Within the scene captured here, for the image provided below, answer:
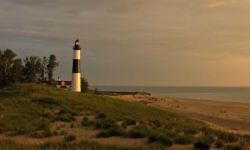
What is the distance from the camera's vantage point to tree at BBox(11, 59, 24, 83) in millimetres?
52981

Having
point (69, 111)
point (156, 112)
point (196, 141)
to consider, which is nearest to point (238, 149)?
point (196, 141)

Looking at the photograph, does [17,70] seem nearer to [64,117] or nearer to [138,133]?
[64,117]

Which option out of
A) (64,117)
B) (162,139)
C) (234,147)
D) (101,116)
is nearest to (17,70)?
(101,116)

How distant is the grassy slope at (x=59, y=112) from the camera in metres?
19.5

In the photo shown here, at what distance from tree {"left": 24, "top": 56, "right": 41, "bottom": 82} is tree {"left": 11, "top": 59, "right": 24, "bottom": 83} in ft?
4.64

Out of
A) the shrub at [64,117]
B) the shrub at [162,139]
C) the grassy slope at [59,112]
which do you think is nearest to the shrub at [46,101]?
the grassy slope at [59,112]

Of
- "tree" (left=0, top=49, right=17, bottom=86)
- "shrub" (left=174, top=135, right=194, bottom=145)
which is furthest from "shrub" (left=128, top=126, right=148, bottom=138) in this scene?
"tree" (left=0, top=49, right=17, bottom=86)

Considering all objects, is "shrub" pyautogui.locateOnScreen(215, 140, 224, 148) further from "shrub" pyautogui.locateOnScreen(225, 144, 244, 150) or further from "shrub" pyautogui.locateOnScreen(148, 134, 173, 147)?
"shrub" pyautogui.locateOnScreen(148, 134, 173, 147)

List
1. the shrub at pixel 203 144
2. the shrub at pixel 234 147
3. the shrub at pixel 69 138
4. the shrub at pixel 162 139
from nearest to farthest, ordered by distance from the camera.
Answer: the shrub at pixel 234 147, the shrub at pixel 203 144, the shrub at pixel 162 139, the shrub at pixel 69 138

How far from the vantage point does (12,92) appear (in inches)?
1278

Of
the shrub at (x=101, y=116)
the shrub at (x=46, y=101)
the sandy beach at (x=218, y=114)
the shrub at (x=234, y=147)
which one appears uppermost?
the shrub at (x=46, y=101)

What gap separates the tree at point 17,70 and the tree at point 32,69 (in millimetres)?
1414

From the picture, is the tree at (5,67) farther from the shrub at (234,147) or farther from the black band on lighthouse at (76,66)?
the shrub at (234,147)

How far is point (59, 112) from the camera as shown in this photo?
83.8ft
